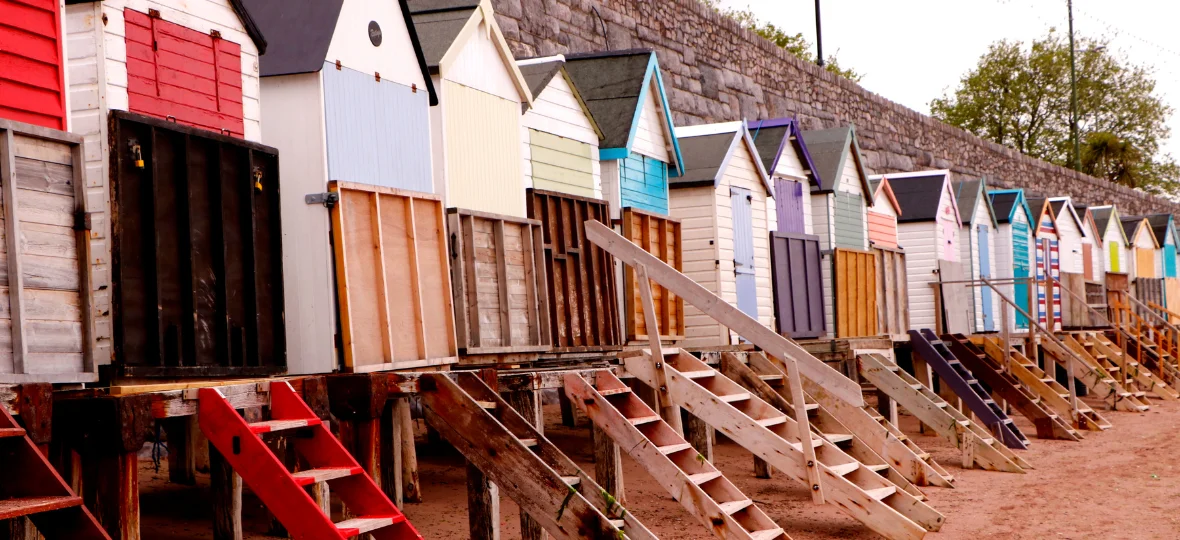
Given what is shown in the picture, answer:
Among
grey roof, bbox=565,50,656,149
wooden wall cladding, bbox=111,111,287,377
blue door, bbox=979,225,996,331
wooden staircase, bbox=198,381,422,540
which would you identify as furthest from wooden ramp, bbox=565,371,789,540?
blue door, bbox=979,225,996,331

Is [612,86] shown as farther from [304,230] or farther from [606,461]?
[304,230]

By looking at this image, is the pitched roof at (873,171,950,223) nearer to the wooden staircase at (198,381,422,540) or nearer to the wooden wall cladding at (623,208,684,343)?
the wooden wall cladding at (623,208,684,343)

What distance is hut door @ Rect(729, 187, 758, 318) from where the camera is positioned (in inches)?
591

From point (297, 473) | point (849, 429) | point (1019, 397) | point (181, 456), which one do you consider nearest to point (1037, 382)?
point (1019, 397)

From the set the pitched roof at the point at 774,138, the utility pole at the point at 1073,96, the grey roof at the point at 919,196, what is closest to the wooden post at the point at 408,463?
the pitched roof at the point at 774,138

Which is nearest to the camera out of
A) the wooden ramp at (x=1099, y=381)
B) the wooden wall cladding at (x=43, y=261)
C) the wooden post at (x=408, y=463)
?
the wooden wall cladding at (x=43, y=261)

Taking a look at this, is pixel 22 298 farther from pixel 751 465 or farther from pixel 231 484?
pixel 751 465

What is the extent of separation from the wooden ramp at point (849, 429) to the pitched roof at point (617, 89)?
8.21ft

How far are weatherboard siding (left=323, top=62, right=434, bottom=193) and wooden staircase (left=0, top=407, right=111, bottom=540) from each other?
3.65 meters

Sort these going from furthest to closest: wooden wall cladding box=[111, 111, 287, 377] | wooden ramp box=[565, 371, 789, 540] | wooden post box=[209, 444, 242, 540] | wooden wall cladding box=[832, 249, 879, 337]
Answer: wooden wall cladding box=[832, 249, 879, 337] < wooden post box=[209, 444, 242, 540] < wooden ramp box=[565, 371, 789, 540] < wooden wall cladding box=[111, 111, 287, 377]

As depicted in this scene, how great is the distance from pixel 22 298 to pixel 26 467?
1.04 metres

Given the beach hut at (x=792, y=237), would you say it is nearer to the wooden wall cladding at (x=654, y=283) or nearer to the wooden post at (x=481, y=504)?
the wooden wall cladding at (x=654, y=283)

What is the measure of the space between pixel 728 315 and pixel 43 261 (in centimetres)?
475

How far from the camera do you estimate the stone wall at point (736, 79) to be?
18.8 metres
